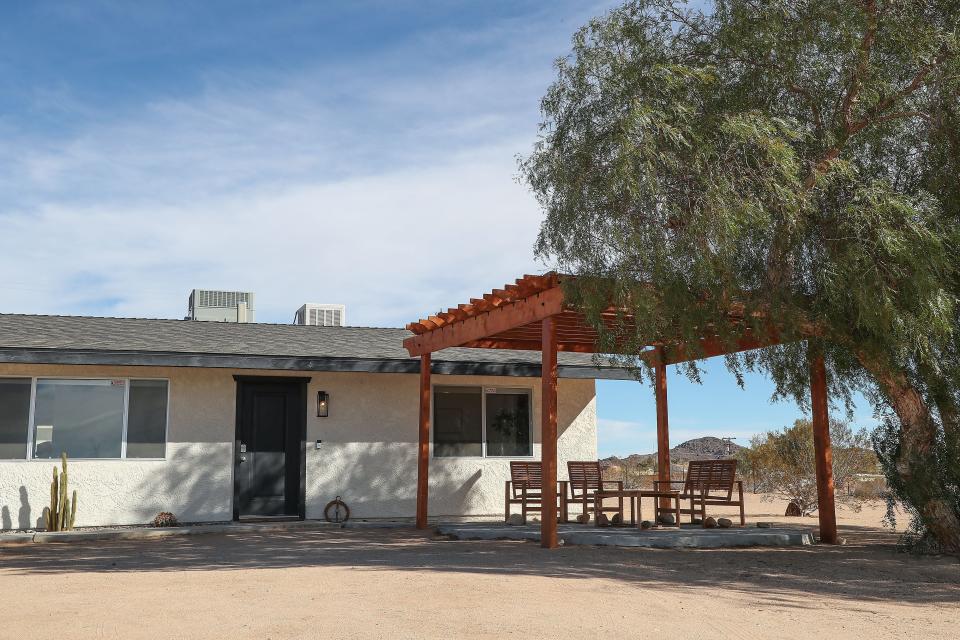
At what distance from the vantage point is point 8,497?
12.0m

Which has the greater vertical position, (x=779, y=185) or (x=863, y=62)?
(x=863, y=62)

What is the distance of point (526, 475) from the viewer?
43.5 feet

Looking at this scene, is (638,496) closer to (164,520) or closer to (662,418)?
(662,418)

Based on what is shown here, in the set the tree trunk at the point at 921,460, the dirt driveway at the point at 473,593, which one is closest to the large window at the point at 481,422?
the dirt driveway at the point at 473,593

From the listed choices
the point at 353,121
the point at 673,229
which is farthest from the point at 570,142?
the point at 353,121

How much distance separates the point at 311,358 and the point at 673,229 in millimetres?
6427

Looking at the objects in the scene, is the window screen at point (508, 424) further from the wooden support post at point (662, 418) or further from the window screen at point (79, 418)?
the window screen at point (79, 418)

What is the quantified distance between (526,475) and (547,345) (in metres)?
4.14

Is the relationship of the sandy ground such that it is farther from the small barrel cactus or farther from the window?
the window

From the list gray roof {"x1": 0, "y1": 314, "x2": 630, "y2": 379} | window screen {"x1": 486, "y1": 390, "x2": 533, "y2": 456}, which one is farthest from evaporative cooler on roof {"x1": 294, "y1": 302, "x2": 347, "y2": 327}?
window screen {"x1": 486, "y1": 390, "x2": 533, "y2": 456}

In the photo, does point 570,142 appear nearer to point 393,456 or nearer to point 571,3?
point 571,3

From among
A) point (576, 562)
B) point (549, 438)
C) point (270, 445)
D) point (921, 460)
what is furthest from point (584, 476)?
point (270, 445)

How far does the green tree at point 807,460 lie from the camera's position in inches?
677

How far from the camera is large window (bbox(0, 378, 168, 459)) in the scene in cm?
1212
